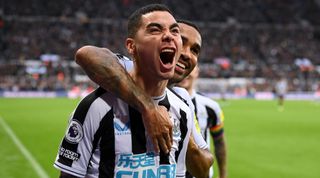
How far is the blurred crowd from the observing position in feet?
137

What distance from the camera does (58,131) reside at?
15836mm

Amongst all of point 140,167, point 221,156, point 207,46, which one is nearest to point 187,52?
point 140,167

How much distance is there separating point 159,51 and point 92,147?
58 cm

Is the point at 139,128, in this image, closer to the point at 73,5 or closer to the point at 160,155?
the point at 160,155

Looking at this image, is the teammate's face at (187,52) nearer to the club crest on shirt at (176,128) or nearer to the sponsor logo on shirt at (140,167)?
the club crest on shirt at (176,128)

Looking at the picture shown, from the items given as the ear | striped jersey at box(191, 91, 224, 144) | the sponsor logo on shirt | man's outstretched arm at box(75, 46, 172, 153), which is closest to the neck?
man's outstretched arm at box(75, 46, 172, 153)

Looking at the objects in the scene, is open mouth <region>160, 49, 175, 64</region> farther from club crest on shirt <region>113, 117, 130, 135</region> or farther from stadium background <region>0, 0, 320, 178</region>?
stadium background <region>0, 0, 320, 178</region>

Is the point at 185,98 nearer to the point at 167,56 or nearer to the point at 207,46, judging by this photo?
the point at 167,56

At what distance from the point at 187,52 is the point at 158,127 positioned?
2.98ft

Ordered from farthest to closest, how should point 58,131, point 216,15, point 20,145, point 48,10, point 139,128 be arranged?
point 216,15 < point 48,10 < point 58,131 < point 20,145 < point 139,128

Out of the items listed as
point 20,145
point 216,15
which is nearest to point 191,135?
point 20,145

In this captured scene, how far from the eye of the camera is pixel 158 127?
2.47 m

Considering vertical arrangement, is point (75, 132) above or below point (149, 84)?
below

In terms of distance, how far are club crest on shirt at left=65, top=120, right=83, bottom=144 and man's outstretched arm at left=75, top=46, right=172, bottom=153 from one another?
246mm
